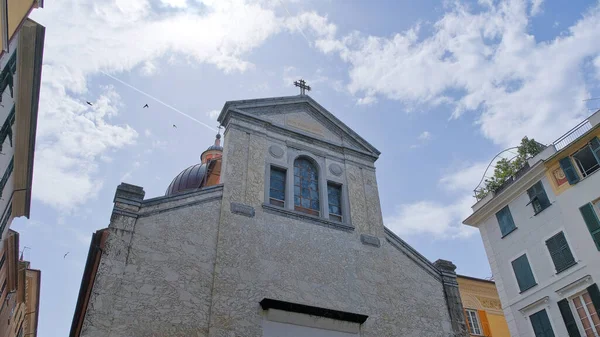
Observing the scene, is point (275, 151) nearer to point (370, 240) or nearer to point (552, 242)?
point (370, 240)

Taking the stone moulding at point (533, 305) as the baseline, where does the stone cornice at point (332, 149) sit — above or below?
above

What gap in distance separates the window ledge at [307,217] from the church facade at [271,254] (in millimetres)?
31

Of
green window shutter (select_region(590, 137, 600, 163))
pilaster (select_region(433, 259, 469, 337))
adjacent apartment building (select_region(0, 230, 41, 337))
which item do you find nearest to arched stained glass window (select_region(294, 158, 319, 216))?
pilaster (select_region(433, 259, 469, 337))

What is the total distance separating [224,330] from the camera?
10500 mm

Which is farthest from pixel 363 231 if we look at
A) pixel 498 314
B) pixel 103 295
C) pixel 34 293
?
pixel 34 293

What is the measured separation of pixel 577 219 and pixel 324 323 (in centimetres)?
1231

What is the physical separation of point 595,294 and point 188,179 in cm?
1782

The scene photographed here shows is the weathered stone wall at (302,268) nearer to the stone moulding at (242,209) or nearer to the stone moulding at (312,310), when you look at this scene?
the stone moulding at (242,209)

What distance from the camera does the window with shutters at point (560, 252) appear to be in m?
18.1

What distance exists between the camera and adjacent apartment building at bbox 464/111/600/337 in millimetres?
17359

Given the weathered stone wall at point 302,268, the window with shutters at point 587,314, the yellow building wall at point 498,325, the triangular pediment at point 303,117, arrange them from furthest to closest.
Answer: the yellow building wall at point 498,325, the window with shutters at point 587,314, the triangular pediment at point 303,117, the weathered stone wall at point 302,268

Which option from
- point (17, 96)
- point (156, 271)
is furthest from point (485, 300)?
point (17, 96)

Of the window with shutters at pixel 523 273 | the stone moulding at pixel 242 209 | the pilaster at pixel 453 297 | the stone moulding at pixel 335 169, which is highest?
the stone moulding at pixel 335 169

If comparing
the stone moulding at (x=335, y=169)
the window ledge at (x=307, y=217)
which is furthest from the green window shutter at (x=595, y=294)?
the stone moulding at (x=335, y=169)
